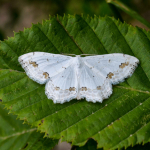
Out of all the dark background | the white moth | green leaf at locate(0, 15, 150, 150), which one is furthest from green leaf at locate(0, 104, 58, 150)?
the dark background

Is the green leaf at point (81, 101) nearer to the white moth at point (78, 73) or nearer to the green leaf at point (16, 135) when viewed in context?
the white moth at point (78, 73)

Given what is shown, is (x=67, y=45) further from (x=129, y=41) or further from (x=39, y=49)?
(x=129, y=41)

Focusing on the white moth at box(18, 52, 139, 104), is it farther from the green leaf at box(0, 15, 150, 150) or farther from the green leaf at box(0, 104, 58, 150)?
the green leaf at box(0, 104, 58, 150)

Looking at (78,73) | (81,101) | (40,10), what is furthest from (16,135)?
(40,10)

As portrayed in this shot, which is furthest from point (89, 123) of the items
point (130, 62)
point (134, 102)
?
point (130, 62)

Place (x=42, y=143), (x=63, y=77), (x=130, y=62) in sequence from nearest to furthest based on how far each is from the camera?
(x=130, y=62) → (x=63, y=77) → (x=42, y=143)

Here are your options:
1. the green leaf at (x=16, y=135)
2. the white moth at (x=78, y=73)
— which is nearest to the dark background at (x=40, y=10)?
the white moth at (x=78, y=73)

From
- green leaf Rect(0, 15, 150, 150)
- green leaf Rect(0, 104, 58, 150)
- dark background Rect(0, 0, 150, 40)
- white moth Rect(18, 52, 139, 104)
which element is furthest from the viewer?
dark background Rect(0, 0, 150, 40)

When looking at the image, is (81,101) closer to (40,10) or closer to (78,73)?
(78,73)
